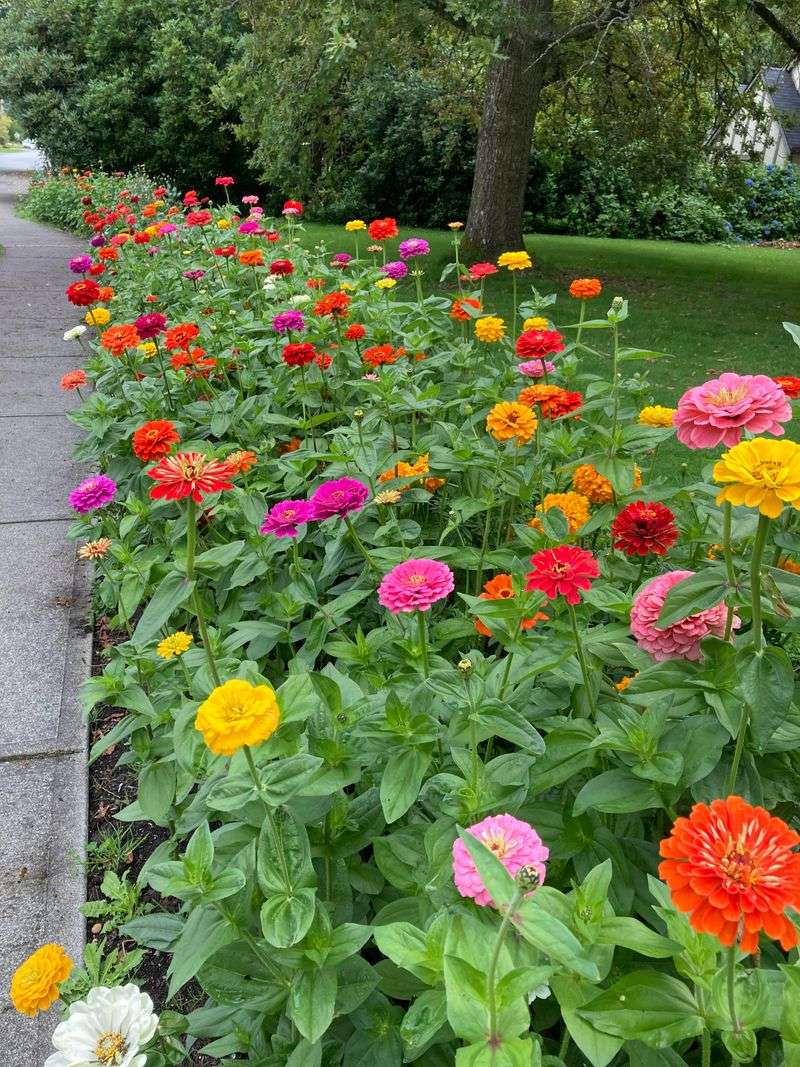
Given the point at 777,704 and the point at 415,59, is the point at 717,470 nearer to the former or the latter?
the point at 777,704

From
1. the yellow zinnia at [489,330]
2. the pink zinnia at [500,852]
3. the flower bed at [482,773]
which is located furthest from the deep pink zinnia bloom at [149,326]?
the pink zinnia at [500,852]

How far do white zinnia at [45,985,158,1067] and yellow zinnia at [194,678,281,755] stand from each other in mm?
490

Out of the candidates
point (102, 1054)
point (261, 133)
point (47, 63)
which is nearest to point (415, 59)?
point (261, 133)

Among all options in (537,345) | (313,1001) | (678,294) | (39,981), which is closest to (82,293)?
(537,345)

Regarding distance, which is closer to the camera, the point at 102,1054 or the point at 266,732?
the point at 266,732

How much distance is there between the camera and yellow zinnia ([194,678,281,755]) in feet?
3.33

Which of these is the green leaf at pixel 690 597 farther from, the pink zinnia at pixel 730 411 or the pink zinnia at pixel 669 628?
the pink zinnia at pixel 730 411

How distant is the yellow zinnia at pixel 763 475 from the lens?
38.5 inches

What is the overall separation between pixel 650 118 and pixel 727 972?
29.9ft

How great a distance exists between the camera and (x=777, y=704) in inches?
44.3

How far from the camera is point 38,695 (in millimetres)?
2664

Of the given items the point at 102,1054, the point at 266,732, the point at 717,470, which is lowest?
the point at 102,1054

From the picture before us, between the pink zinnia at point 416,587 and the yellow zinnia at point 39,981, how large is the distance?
77cm

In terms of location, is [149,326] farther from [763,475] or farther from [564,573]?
[763,475]
